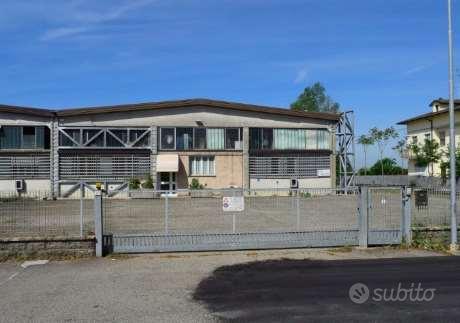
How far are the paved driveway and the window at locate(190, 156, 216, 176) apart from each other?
95.5 feet

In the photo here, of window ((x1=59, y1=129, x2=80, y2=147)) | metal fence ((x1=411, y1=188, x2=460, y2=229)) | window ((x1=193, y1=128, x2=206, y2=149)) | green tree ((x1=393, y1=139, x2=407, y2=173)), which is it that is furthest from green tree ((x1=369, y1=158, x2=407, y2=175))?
metal fence ((x1=411, y1=188, x2=460, y2=229))

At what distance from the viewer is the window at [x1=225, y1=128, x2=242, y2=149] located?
42000mm

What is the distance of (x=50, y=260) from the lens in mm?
11844

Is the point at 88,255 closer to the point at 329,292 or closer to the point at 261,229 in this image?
the point at 261,229

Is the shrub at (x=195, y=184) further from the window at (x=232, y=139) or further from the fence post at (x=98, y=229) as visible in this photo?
the fence post at (x=98, y=229)

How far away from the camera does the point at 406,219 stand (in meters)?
13.6

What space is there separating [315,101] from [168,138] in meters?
55.1

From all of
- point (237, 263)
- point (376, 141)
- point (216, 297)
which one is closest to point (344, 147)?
point (376, 141)

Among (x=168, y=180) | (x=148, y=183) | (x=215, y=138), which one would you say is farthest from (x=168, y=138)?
(x=148, y=183)

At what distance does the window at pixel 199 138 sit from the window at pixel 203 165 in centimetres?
82

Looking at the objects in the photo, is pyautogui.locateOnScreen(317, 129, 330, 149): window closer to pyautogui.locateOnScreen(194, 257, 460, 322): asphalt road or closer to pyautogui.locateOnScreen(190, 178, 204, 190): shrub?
pyautogui.locateOnScreen(190, 178, 204, 190): shrub

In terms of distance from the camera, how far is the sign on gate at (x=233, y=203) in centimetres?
1308

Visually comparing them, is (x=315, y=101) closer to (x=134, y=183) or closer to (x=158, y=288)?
(x=134, y=183)

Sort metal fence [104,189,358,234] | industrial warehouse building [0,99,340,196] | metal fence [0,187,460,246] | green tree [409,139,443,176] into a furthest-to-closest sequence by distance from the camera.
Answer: green tree [409,139,443,176] → industrial warehouse building [0,99,340,196] → metal fence [104,189,358,234] → metal fence [0,187,460,246]
